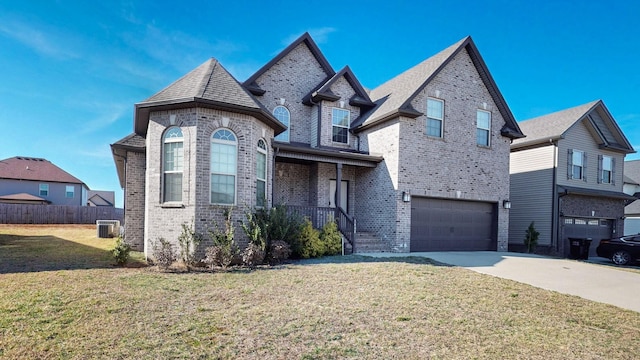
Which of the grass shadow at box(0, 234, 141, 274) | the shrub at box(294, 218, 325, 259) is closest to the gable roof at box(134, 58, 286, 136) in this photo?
the shrub at box(294, 218, 325, 259)

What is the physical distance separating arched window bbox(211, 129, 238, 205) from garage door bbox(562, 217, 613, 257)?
17.4m

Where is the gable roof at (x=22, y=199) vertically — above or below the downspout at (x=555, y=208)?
below

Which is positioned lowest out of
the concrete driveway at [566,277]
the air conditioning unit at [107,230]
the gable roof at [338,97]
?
the air conditioning unit at [107,230]

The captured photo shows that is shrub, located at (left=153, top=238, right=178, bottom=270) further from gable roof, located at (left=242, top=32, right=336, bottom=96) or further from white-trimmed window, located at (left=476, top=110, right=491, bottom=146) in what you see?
white-trimmed window, located at (left=476, top=110, right=491, bottom=146)

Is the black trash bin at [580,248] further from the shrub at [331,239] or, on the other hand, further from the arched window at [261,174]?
the arched window at [261,174]

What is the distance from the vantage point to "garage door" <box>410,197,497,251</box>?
13.9m

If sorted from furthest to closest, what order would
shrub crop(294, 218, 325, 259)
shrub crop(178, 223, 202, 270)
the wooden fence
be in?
the wooden fence < shrub crop(294, 218, 325, 259) < shrub crop(178, 223, 202, 270)

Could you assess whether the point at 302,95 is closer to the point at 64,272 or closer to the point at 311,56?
Answer: the point at 311,56

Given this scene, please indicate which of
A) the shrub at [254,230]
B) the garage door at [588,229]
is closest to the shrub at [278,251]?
the shrub at [254,230]

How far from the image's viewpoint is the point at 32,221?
29.7 meters

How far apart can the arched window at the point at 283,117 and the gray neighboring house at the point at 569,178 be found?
13175 millimetres

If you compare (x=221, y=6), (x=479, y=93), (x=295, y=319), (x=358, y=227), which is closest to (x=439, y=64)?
(x=479, y=93)

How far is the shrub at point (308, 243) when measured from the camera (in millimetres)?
10703

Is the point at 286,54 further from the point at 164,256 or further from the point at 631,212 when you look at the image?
the point at 631,212
